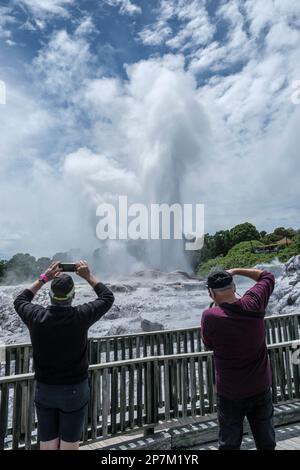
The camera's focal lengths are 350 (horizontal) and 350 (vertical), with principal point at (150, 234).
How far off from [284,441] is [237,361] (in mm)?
1778

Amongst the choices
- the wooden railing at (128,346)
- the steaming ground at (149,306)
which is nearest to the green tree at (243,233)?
the steaming ground at (149,306)

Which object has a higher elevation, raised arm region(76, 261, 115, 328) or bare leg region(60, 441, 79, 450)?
raised arm region(76, 261, 115, 328)

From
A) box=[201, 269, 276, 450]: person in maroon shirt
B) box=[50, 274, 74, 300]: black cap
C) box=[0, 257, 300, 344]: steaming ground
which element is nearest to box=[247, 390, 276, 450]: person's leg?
box=[201, 269, 276, 450]: person in maroon shirt

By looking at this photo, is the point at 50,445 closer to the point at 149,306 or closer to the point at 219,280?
the point at 219,280

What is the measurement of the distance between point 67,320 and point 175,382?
1.92m

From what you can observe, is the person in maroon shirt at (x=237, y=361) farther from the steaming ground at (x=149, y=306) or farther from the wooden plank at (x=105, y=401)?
the steaming ground at (x=149, y=306)

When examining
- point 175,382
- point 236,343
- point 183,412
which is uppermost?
point 236,343

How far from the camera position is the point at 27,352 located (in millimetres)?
4250

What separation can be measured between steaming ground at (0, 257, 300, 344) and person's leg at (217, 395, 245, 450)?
28.4 ft

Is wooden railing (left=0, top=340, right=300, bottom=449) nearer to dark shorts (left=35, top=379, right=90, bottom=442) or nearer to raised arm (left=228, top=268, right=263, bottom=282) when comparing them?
dark shorts (left=35, top=379, right=90, bottom=442)

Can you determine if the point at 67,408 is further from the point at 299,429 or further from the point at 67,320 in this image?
the point at 299,429

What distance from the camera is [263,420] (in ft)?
7.54

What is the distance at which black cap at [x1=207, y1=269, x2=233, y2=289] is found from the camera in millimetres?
2324

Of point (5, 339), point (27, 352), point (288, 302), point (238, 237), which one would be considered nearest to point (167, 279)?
point (288, 302)
